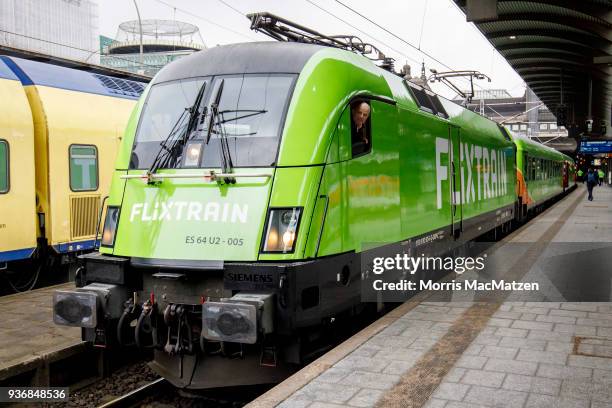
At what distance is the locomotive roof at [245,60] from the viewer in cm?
580

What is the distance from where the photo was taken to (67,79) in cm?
1038

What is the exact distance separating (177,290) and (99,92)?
22.2 ft

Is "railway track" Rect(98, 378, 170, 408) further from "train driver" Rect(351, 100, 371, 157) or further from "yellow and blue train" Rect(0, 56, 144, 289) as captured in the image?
"yellow and blue train" Rect(0, 56, 144, 289)

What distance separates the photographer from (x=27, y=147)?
30.0ft

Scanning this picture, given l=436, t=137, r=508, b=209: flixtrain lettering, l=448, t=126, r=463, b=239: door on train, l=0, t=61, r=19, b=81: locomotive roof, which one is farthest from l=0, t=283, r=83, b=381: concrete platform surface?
l=448, t=126, r=463, b=239: door on train

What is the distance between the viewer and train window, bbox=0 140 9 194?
8.75 meters

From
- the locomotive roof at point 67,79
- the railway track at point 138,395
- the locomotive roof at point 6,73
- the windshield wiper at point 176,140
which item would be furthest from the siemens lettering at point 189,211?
the locomotive roof at point 67,79

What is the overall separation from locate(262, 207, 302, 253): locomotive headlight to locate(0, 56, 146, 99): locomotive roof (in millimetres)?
6144

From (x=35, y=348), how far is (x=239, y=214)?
2.77 metres

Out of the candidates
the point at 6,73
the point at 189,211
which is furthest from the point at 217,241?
the point at 6,73

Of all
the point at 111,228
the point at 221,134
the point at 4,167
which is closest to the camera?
the point at 221,134

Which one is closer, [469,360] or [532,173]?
[469,360]

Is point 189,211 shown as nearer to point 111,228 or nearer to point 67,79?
point 111,228

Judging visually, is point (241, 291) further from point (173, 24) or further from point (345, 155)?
point (173, 24)
